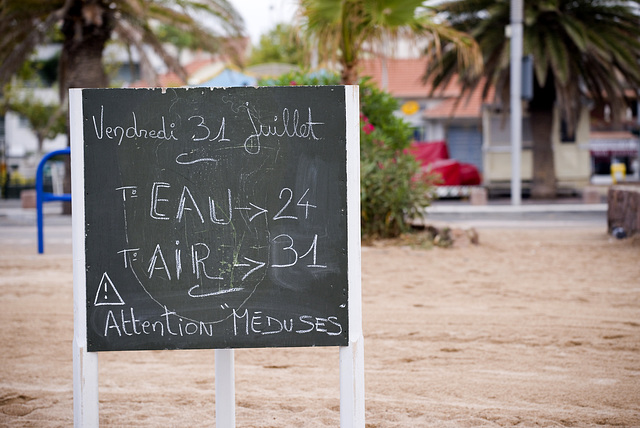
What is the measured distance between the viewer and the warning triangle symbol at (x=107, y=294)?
302 cm

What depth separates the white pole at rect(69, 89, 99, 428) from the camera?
298 centimetres

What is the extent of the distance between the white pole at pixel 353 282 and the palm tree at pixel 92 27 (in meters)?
12.9

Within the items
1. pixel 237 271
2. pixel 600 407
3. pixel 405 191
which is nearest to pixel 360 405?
pixel 237 271

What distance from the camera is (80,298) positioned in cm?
299

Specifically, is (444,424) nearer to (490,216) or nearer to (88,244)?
(88,244)

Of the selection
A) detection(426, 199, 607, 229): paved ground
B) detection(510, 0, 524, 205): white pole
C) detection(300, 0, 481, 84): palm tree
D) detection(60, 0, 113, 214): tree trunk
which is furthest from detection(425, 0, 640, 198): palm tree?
detection(60, 0, 113, 214): tree trunk

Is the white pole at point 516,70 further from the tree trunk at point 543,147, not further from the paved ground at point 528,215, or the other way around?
the tree trunk at point 543,147

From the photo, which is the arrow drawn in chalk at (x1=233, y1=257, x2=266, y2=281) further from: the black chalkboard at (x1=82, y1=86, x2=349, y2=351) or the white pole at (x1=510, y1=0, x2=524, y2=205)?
the white pole at (x1=510, y1=0, x2=524, y2=205)

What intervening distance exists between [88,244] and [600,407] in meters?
2.61

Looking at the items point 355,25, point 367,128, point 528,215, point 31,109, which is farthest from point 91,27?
point 31,109

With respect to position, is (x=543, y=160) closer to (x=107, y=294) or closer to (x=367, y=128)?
(x=367, y=128)

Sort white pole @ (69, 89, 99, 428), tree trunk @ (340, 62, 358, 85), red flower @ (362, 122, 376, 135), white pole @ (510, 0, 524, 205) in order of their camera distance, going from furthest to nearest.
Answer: white pole @ (510, 0, 524, 205), tree trunk @ (340, 62, 358, 85), red flower @ (362, 122, 376, 135), white pole @ (69, 89, 99, 428)

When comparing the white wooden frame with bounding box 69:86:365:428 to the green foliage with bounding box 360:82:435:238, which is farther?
the green foliage with bounding box 360:82:435:238

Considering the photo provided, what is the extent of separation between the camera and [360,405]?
3.06 m
